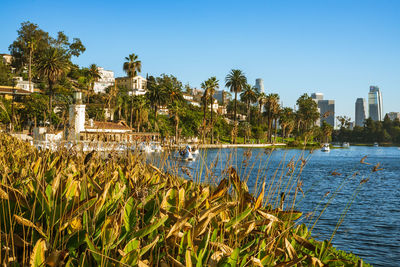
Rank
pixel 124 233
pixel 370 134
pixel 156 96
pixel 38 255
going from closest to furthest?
pixel 38 255, pixel 124 233, pixel 156 96, pixel 370 134

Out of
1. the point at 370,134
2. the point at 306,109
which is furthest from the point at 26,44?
the point at 370,134

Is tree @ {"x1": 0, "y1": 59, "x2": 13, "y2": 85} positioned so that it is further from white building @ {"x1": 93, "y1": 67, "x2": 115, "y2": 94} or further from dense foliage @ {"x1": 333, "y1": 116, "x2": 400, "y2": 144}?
dense foliage @ {"x1": 333, "y1": 116, "x2": 400, "y2": 144}

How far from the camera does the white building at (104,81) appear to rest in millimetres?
80688

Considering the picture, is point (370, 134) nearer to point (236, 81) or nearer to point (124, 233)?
point (236, 81)

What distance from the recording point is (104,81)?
9031 centimetres

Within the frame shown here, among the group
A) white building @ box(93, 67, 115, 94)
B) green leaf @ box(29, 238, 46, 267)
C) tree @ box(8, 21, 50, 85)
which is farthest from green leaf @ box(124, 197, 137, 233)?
white building @ box(93, 67, 115, 94)

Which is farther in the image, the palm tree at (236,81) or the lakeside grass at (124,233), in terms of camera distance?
the palm tree at (236,81)

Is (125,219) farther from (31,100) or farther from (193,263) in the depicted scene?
(31,100)

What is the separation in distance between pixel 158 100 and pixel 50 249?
55.7 m

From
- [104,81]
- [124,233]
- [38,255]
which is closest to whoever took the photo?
[38,255]

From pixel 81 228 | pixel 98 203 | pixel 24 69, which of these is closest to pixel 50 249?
pixel 81 228

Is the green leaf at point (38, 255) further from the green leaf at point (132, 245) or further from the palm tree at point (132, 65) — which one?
the palm tree at point (132, 65)

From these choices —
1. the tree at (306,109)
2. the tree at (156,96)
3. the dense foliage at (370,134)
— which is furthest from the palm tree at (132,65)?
the dense foliage at (370,134)

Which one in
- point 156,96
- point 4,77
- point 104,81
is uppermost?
point 104,81
